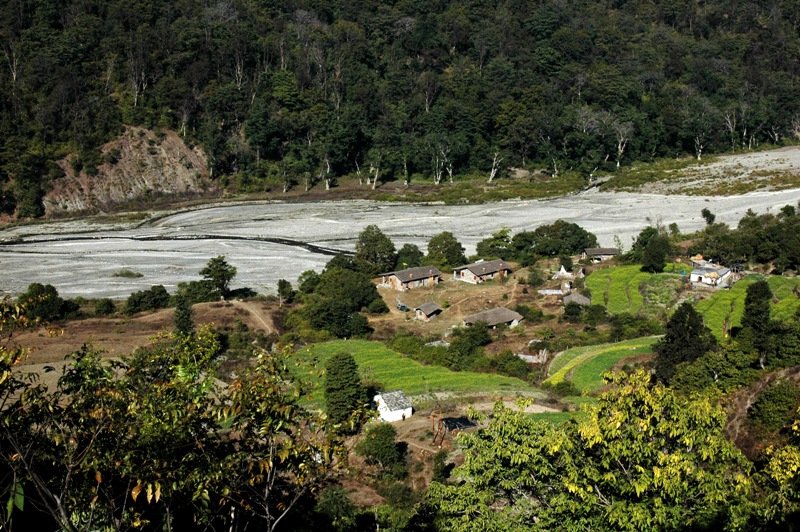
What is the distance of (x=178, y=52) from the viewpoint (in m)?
94.2

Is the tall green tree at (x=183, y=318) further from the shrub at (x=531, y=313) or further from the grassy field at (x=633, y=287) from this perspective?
the grassy field at (x=633, y=287)

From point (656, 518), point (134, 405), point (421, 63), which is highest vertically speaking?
point (421, 63)

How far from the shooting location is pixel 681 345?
2911cm

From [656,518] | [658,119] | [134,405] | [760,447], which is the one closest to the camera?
[134,405]

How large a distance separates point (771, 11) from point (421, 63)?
6617 centimetres

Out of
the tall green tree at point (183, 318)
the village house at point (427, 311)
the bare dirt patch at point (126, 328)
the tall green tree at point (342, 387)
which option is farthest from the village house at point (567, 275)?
the tall green tree at point (342, 387)

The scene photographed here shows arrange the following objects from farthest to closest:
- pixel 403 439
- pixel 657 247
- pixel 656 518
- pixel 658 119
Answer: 1. pixel 658 119
2. pixel 657 247
3. pixel 403 439
4. pixel 656 518

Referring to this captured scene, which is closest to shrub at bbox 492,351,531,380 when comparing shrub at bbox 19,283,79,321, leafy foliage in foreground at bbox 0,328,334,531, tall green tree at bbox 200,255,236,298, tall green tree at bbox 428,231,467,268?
tall green tree at bbox 428,231,467,268

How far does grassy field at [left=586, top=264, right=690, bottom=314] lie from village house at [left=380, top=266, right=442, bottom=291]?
9269mm

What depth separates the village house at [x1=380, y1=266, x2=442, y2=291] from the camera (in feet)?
156

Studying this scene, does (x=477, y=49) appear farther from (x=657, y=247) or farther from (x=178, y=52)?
(x=657, y=247)

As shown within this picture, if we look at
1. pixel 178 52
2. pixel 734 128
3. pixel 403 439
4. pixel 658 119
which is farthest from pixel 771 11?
pixel 403 439

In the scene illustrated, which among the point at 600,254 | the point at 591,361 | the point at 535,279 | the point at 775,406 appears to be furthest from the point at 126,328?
the point at 775,406

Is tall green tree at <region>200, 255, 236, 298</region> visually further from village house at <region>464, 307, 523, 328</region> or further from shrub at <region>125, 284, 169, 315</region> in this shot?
village house at <region>464, 307, 523, 328</region>
